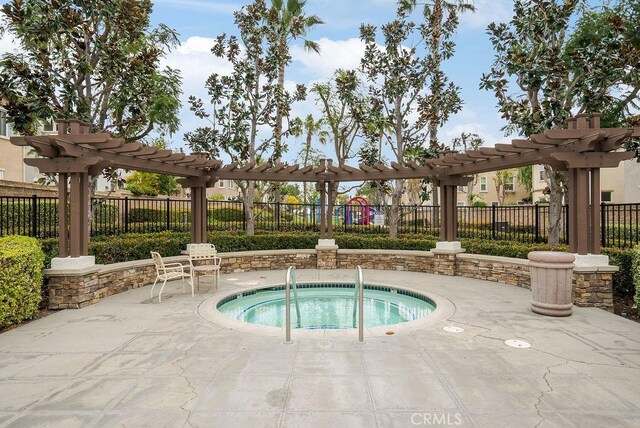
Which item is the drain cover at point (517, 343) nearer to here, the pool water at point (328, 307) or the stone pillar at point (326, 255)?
the pool water at point (328, 307)

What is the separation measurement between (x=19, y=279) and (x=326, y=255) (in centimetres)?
751

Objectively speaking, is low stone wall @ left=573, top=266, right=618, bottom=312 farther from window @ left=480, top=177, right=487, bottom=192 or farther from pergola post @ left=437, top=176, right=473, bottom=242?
window @ left=480, top=177, right=487, bottom=192

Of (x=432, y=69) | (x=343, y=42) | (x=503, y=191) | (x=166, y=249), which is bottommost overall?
(x=166, y=249)

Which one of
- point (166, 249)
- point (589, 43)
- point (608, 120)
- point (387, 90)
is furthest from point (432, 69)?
point (166, 249)

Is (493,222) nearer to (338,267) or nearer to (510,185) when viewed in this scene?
(338,267)

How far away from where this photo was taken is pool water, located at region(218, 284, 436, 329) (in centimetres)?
687

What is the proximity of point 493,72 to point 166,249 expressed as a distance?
1118 centimetres

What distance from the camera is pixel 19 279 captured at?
18.1 feet

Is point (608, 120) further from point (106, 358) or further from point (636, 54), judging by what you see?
point (106, 358)

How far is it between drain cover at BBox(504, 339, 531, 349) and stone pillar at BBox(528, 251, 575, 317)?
155 cm

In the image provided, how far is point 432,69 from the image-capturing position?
1444 centimetres

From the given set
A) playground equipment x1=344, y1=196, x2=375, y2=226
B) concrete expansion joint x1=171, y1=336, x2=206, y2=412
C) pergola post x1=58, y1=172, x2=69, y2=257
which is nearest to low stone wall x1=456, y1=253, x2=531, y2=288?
playground equipment x1=344, y1=196, x2=375, y2=226

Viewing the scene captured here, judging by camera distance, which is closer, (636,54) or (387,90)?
(636,54)

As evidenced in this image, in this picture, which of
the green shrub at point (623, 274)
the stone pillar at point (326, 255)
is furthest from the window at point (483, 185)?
the green shrub at point (623, 274)
